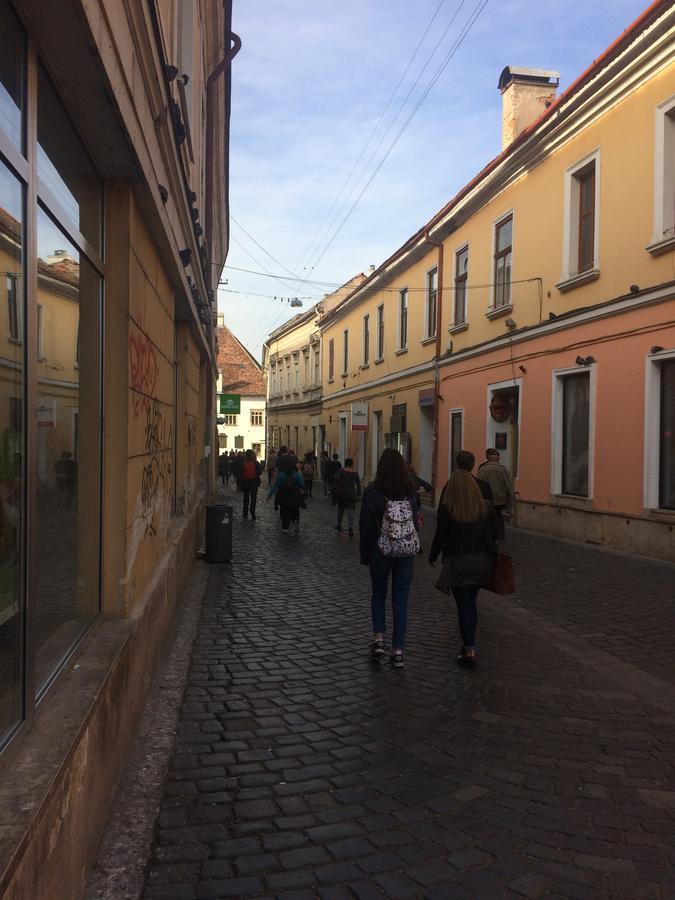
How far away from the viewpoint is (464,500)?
18.7 feet

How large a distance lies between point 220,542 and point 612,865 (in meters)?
8.18

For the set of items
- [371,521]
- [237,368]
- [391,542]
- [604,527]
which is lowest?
[604,527]

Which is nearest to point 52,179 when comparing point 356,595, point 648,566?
point 356,595

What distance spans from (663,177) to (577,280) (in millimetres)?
2485

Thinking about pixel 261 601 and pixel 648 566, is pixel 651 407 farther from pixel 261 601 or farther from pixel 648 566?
pixel 261 601

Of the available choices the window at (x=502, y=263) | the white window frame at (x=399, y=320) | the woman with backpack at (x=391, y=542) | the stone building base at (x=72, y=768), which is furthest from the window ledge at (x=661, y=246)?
the white window frame at (x=399, y=320)

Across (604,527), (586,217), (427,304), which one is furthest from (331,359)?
(604,527)

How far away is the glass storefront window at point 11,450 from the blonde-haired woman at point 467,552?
3.68 meters

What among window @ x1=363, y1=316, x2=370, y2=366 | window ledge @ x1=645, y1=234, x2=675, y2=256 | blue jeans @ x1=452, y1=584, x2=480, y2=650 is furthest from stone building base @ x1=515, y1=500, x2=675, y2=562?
window @ x1=363, y1=316, x2=370, y2=366

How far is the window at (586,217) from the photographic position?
43.8ft

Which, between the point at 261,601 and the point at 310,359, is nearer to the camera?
the point at 261,601

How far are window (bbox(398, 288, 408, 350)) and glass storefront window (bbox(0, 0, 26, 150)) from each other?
2234cm

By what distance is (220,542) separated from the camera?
10.6 m

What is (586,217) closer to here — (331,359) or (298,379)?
(331,359)
